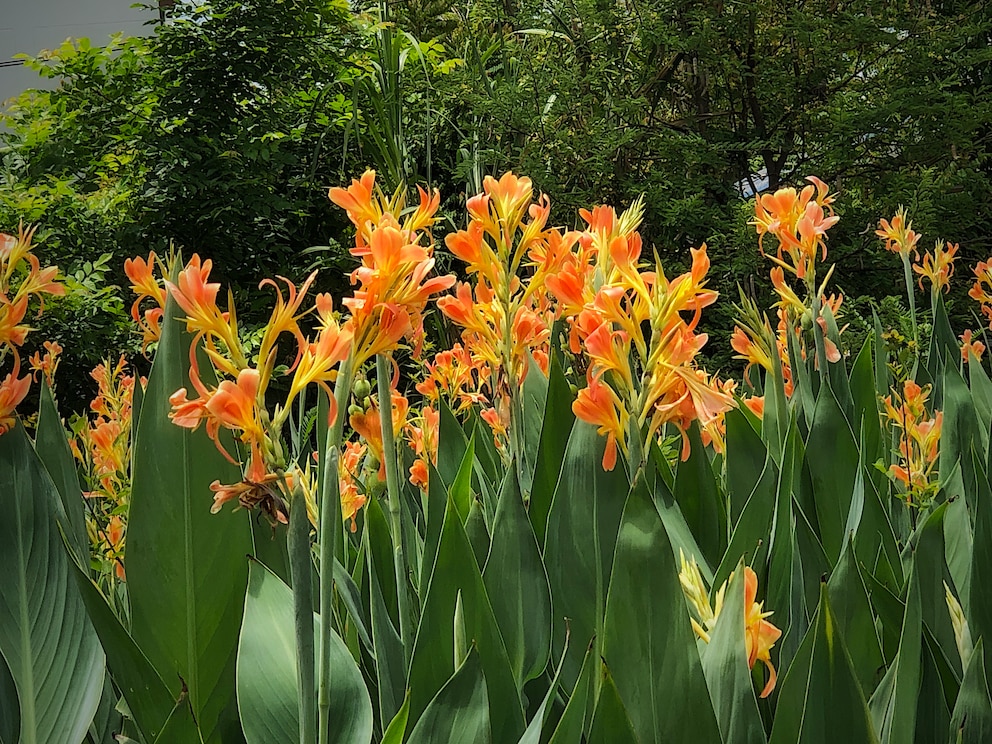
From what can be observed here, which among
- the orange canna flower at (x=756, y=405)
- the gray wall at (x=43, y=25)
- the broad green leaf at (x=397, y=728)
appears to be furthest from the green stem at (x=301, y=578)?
the gray wall at (x=43, y=25)

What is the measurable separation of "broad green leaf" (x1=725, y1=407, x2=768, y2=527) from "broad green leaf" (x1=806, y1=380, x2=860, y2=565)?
0.05 meters

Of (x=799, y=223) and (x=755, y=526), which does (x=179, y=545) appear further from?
(x=799, y=223)

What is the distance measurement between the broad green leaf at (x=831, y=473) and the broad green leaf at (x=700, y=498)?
0.10 meters

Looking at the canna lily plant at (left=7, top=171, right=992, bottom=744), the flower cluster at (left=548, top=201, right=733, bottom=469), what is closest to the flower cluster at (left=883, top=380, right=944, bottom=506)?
the canna lily plant at (left=7, top=171, right=992, bottom=744)

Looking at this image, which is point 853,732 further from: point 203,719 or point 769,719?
point 203,719

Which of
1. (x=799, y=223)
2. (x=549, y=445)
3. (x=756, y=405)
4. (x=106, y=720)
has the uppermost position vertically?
(x=799, y=223)

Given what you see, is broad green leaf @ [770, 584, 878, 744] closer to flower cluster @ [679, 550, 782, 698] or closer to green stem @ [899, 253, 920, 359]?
flower cluster @ [679, 550, 782, 698]

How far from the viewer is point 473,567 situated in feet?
1.61

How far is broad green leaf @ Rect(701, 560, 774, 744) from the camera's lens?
405 mm

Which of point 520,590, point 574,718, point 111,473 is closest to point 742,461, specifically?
point 520,590

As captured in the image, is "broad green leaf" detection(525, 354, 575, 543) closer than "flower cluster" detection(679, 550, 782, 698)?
No

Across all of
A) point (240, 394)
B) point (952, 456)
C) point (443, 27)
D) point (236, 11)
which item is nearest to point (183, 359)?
point (240, 394)

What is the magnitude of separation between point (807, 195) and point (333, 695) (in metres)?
0.63

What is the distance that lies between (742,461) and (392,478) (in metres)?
0.41
